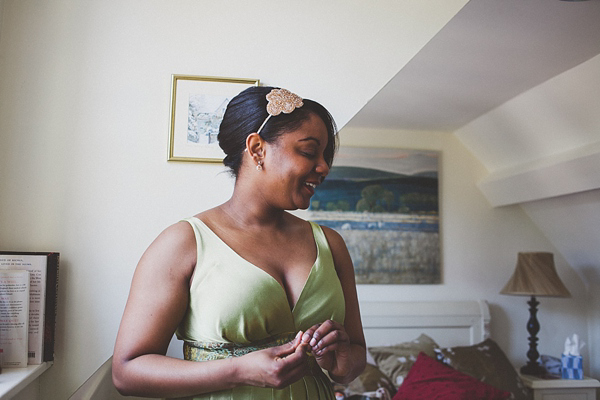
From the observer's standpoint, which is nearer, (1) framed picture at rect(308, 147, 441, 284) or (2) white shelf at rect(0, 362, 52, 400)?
(2) white shelf at rect(0, 362, 52, 400)

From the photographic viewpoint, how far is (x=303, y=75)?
62.5 inches

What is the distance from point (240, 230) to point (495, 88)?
168cm

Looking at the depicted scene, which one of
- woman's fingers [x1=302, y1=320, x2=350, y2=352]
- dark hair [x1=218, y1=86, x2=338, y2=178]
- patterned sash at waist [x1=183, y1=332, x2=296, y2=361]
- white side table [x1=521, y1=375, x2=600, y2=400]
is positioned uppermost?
dark hair [x1=218, y1=86, x2=338, y2=178]

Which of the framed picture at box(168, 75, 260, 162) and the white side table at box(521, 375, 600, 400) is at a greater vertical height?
the framed picture at box(168, 75, 260, 162)

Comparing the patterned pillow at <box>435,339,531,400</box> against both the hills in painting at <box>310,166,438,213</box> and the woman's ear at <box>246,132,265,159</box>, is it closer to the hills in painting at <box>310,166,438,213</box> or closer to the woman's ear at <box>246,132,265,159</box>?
the hills in painting at <box>310,166,438,213</box>

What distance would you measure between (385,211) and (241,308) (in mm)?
1531

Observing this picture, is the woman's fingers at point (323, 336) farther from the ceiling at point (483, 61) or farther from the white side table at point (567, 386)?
the white side table at point (567, 386)

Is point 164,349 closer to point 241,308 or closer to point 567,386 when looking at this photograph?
point 241,308

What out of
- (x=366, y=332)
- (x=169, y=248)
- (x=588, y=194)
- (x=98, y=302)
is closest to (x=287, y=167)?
(x=169, y=248)

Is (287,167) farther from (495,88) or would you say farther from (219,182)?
(495,88)

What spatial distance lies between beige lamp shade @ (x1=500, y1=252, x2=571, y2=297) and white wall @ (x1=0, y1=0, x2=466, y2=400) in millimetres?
1519

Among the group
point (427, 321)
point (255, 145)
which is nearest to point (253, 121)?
point (255, 145)

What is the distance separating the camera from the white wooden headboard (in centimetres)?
233

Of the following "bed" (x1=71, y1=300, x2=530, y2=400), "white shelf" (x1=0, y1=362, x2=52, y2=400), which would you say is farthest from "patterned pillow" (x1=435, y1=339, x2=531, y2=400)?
"white shelf" (x1=0, y1=362, x2=52, y2=400)
